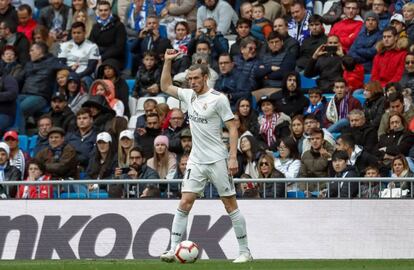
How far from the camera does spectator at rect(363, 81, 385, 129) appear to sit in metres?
21.5

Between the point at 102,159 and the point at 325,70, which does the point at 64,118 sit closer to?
the point at 102,159

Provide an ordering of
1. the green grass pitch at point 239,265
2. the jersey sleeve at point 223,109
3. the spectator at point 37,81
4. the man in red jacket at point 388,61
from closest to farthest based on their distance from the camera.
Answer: the green grass pitch at point 239,265, the jersey sleeve at point 223,109, the man in red jacket at point 388,61, the spectator at point 37,81

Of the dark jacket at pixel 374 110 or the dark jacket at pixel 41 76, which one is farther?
the dark jacket at pixel 41 76

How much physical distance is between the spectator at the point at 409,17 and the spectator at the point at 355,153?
3572 mm

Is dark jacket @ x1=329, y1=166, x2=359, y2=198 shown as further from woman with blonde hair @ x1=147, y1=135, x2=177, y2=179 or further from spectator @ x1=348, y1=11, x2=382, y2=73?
spectator @ x1=348, y1=11, x2=382, y2=73

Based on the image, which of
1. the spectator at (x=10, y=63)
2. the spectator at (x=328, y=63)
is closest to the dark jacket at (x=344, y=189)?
the spectator at (x=328, y=63)

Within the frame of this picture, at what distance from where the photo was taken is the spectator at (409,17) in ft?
75.6

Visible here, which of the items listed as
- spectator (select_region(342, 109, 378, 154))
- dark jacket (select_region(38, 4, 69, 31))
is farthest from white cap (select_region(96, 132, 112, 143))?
dark jacket (select_region(38, 4, 69, 31))

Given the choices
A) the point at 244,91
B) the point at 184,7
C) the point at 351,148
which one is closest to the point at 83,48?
the point at 184,7

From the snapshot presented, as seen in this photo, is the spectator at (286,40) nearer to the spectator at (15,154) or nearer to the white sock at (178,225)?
the spectator at (15,154)

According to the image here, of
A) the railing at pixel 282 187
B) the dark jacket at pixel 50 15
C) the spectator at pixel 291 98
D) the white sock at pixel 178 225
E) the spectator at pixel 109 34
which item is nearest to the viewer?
the white sock at pixel 178 225

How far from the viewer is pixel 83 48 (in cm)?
2577

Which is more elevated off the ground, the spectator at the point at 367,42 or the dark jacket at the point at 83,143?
the spectator at the point at 367,42

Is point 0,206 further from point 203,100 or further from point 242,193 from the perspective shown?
point 203,100
